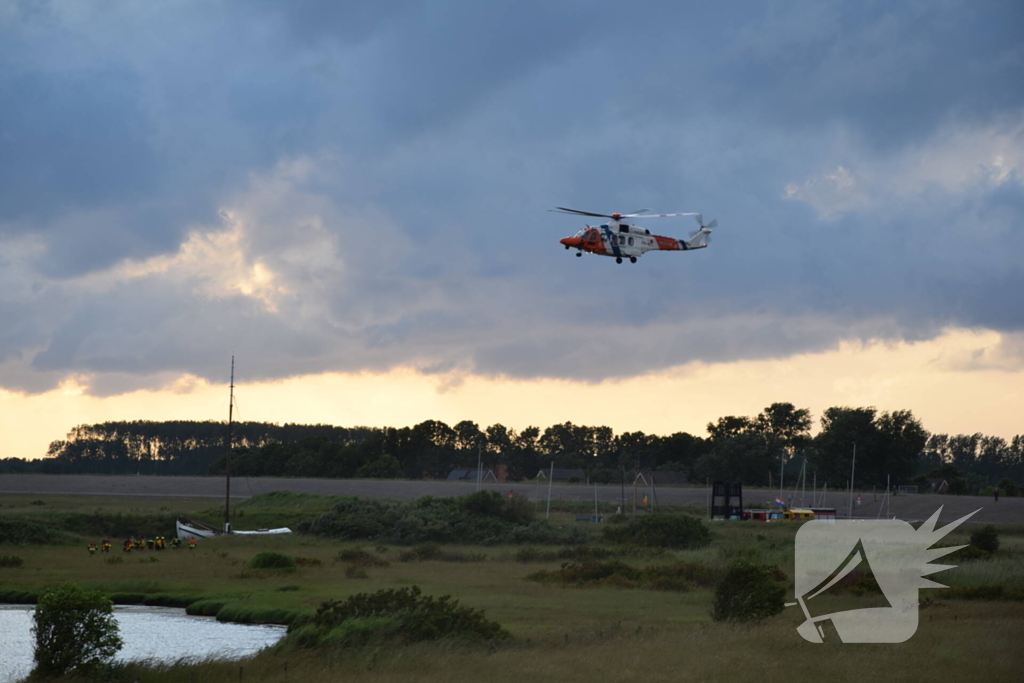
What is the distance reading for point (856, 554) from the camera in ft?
159

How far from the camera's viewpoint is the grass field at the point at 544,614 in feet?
73.3

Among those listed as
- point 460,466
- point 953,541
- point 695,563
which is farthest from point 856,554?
point 460,466

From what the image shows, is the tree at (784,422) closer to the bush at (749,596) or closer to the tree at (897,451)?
the tree at (897,451)

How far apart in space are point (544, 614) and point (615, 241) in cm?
1956

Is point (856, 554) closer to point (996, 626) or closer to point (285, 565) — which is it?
point (996, 626)

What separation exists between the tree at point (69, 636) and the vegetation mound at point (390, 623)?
5.55m

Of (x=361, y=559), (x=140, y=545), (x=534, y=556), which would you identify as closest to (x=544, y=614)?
(x=361, y=559)

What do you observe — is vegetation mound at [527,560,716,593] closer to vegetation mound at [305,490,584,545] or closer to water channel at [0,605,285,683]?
water channel at [0,605,285,683]

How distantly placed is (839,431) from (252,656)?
438 ft

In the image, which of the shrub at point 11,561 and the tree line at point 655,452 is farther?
the tree line at point 655,452

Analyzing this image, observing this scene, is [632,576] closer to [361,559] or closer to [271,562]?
[361,559]

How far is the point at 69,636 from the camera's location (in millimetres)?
24016

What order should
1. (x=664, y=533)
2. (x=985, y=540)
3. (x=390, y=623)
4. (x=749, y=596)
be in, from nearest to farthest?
(x=390, y=623)
(x=749, y=596)
(x=985, y=540)
(x=664, y=533)

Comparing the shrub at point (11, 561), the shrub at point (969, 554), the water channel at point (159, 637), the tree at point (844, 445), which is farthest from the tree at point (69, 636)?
the tree at point (844, 445)
